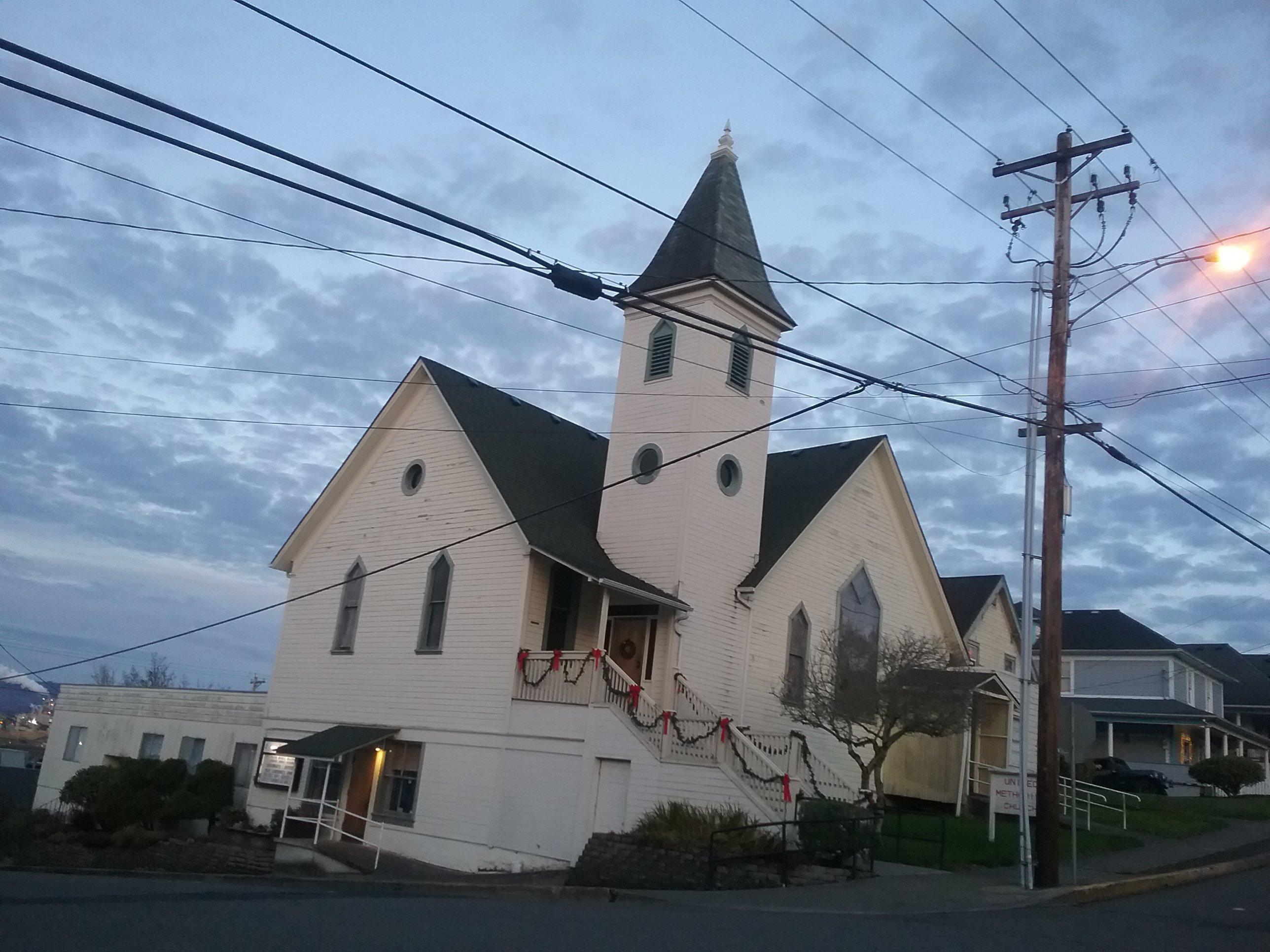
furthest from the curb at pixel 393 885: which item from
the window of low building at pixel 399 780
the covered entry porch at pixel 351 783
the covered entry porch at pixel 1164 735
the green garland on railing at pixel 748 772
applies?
the covered entry porch at pixel 1164 735

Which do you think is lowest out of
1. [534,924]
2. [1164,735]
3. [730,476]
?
[534,924]

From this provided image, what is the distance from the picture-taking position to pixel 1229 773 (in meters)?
37.9

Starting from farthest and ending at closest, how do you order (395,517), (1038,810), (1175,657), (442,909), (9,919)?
(1175,657) → (395,517) → (1038,810) → (442,909) → (9,919)

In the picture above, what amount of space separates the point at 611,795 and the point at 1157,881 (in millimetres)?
8885

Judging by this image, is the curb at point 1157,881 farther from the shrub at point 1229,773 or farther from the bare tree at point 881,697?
the shrub at point 1229,773

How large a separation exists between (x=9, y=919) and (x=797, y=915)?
8615 millimetres

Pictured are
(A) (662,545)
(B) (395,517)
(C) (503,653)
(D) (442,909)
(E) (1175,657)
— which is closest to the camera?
(D) (442,909)

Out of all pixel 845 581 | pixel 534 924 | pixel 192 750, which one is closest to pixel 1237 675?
pixel 845 581

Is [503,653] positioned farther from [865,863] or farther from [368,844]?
[865,863]

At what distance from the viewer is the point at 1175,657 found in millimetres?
47062

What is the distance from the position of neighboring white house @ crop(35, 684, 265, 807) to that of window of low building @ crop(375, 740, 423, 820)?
5336 mm

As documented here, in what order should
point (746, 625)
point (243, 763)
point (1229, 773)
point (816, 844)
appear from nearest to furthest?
point (816, 844), point (746, 625), point (243, 763), point (1229, 773)

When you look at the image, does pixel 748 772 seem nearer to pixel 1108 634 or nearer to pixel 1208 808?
pixel 1208 808

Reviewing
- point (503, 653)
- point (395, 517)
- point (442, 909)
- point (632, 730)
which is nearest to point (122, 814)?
point (395, 517)
